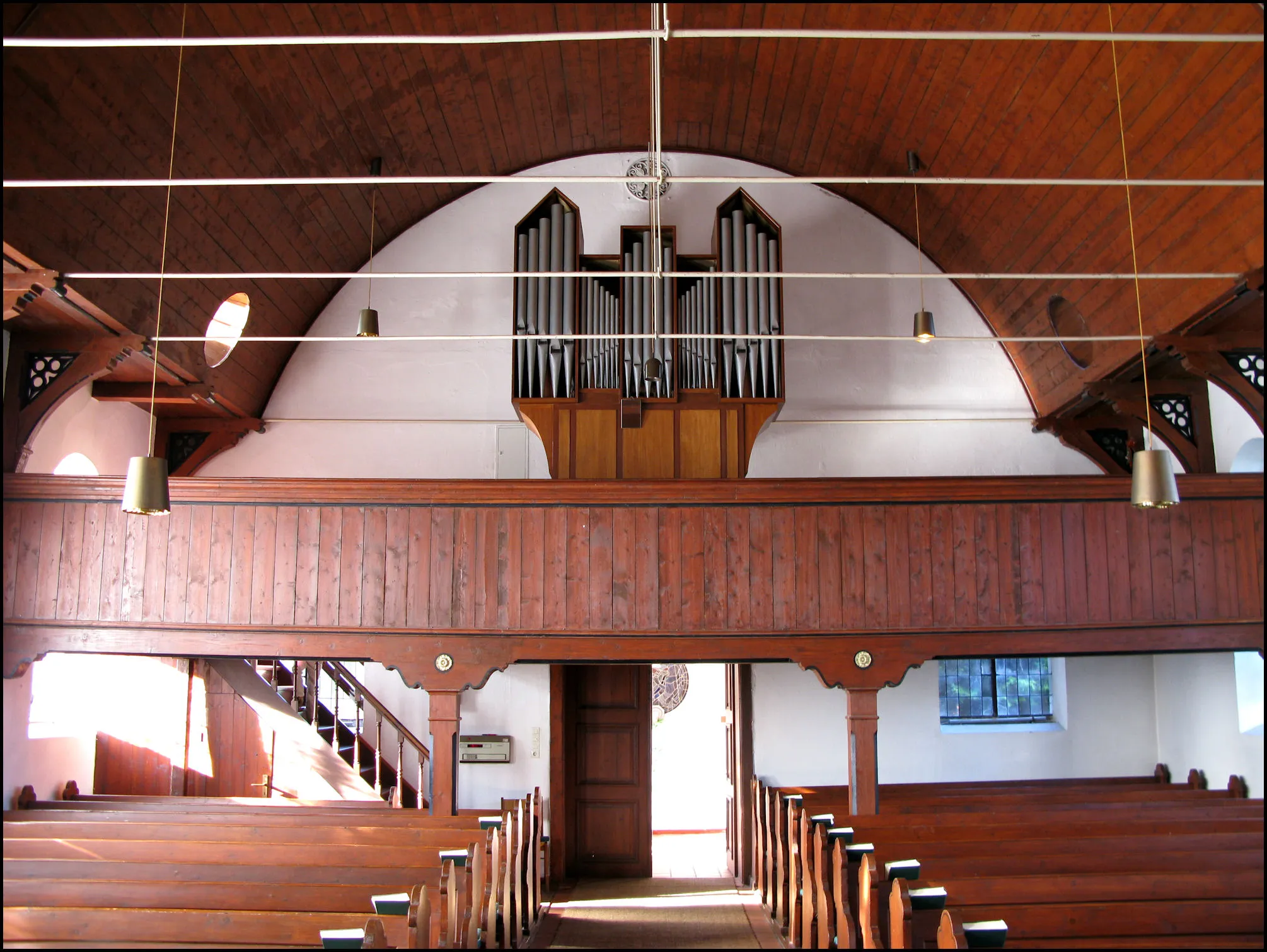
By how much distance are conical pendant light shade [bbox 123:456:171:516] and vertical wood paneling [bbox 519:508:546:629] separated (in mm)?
2945

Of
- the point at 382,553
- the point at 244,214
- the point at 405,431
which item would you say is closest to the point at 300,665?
the point at 405,431

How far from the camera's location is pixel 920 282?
37.7 ft

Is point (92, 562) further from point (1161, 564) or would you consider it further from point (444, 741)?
point (1161, 564)

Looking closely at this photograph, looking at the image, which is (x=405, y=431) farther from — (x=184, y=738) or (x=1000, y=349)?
(x=1000, y=349)

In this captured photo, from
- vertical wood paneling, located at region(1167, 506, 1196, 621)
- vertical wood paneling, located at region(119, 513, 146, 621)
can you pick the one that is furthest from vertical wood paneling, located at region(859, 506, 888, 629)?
vertical wood paneling, located at region(119, 513, 146, 621)

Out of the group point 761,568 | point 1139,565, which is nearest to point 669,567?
point 761,568

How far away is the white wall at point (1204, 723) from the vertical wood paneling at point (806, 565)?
4259 mm

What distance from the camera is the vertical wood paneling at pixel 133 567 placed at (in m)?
7.97

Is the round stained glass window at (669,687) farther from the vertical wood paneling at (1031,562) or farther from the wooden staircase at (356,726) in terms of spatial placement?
the vertical wood paneling at (1031,562)

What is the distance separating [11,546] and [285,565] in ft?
7.26

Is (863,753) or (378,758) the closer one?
(863,753)

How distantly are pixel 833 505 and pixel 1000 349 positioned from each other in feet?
15.4

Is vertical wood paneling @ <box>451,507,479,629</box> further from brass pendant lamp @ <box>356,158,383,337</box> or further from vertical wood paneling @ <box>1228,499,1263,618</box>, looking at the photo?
vertical wood paneling @ <box>1228,499,1263,618</box>

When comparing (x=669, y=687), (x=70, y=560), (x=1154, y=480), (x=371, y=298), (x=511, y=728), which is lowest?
(x=511, y=728)
